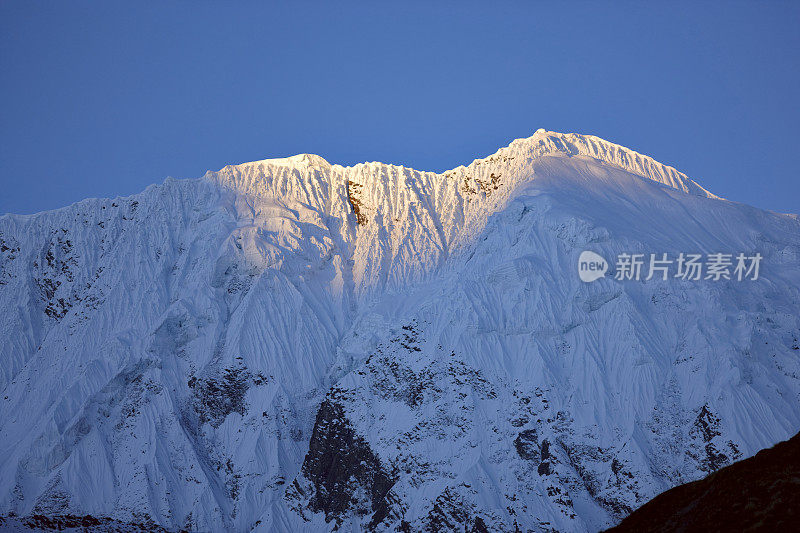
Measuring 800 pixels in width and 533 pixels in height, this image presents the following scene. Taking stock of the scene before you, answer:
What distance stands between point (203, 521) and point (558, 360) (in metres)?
60.2

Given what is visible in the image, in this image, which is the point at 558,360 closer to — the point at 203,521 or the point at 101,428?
the point at 203,521

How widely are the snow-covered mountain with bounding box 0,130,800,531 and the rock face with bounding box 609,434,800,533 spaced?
54213 millimetres

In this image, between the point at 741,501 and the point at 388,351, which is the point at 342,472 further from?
the point at 741,501

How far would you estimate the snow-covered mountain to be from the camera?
109062 millimetres

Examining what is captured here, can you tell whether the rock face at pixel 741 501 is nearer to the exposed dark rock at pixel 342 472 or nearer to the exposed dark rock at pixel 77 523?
the exposed dark rock at pixel 342 472

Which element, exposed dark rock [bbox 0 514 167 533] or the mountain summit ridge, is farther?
the mountain summit ridge

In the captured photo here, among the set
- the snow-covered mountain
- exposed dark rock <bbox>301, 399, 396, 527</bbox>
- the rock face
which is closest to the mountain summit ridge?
the snow-covered mountain

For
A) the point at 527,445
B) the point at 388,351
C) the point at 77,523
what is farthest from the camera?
the point at 388,351

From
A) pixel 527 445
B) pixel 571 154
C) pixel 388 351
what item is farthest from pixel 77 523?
pixel 571 154

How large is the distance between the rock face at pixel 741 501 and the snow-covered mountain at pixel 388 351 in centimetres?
5421

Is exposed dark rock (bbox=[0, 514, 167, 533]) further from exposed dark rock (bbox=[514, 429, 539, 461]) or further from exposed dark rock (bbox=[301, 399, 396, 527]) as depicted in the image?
exposed dark rock (bbox=[514, 429, 539, 461])

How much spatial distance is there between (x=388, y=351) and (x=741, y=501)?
90183mm

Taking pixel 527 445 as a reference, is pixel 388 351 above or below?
above

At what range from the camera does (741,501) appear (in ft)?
135
